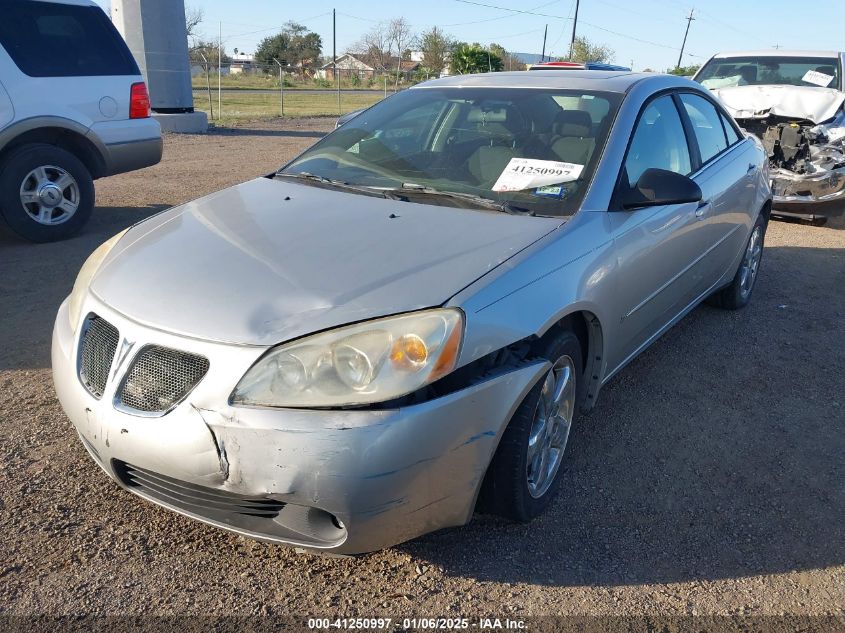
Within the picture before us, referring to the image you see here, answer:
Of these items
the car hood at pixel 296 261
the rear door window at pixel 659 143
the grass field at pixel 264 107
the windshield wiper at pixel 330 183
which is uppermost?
the rear door window at pixel 659 143

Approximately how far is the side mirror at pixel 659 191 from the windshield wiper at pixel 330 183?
3.58 feet

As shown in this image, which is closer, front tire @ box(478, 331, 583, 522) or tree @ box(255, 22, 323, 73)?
front tire @ box(478, 331, 583, 522)

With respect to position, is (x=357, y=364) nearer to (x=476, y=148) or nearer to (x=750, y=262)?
(x=476, y=148)

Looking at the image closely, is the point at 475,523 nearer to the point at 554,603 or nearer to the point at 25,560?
the point at 554,603

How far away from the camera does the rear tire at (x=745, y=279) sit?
511 cm

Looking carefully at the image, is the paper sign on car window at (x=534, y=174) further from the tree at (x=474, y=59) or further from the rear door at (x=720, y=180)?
the tree at (x=474, y=59)

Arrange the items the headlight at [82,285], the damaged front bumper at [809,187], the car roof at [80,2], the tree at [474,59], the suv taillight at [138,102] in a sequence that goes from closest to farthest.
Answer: the headlight at [82,285], the car roof at [80,2], the suv taillight at [138,102], the damaged front bumper at [809,187], the tree at [474,59]

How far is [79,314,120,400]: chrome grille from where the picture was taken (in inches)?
92.0

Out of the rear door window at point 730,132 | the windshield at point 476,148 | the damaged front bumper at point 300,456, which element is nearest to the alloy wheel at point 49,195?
the windshield at point 476,148

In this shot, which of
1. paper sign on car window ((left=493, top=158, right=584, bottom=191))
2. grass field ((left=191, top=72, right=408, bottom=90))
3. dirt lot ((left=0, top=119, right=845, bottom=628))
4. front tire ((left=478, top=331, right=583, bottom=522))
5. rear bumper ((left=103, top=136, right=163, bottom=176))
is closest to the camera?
dirt lot ((left=0, top=119, right=845, bottom=628))

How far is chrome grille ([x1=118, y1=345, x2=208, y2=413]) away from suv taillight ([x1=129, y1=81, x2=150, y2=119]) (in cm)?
535

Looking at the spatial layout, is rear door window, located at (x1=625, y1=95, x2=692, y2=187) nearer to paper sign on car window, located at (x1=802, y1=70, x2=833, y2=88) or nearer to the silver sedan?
the silver sedan

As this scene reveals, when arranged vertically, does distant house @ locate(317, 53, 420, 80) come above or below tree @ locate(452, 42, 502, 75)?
below

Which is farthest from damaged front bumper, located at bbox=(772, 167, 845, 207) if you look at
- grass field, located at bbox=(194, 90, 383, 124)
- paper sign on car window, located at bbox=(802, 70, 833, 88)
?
grass field, located at bbox=(194, 90, 383, 124)
